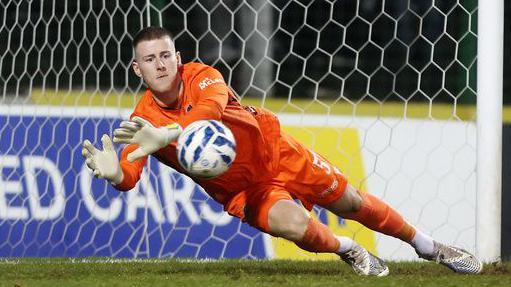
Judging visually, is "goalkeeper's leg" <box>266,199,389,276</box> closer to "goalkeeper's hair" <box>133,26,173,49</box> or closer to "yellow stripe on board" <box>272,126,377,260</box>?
"goalkeeper's hair" <box>133,26,173,49</box>

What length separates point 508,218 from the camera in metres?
7.48

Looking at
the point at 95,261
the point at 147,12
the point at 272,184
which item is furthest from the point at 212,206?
the point at 272,184

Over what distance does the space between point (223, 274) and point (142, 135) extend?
1.07 m

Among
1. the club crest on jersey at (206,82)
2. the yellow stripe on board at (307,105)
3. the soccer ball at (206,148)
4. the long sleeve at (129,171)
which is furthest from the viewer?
the yellow stripe on board at (307,105)

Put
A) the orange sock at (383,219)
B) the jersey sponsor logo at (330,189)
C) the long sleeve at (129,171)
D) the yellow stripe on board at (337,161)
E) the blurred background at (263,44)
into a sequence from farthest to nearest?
the blurred background at (263,44) → the yellow stripe on board at (337,161) → the orange sock at (383,219) → the jersey sponsor logo at (330,189) → the long sleeve at (129,171)

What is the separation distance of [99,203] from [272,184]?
2.34 metres

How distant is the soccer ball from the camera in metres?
4.92

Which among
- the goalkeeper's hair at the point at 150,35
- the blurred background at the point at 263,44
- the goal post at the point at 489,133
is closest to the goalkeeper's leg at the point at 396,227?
the goal post at the point at 489,133

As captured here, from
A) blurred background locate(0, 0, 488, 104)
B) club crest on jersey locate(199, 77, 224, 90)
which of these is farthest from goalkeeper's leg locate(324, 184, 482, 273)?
blurred background locate(0, 0, 488, 104)

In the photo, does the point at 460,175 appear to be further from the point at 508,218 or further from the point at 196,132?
the point at 196,132

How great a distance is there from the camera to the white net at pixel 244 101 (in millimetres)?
7570

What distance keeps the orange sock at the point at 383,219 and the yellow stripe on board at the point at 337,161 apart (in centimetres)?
155

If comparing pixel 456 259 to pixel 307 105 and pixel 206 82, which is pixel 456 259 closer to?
pixel 206 82

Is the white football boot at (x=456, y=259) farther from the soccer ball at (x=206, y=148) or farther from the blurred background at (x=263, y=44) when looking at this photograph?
the blurred background at (x=263, y=44)
